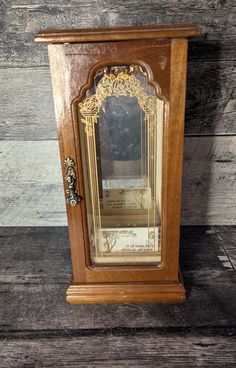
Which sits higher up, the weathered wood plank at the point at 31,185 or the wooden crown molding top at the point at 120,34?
the wooden crown molding top at the point at 120,34

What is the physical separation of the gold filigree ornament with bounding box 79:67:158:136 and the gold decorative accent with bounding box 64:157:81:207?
0.23ft

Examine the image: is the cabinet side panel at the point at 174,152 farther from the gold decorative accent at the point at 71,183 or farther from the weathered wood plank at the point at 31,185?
the weathered wood plank at the point at 31,185

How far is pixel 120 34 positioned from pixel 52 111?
0.37m

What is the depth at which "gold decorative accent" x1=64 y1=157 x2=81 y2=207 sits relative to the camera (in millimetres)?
621

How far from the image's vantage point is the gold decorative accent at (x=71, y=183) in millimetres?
621

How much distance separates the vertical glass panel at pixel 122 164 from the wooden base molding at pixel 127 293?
47 millimetres

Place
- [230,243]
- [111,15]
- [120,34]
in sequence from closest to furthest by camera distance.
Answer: [120,34]
[111,15]
[230,243]

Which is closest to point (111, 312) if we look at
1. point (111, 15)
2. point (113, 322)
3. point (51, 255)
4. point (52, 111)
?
point (113, 322)

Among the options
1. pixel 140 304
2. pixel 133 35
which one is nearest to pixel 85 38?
pixel 133 35

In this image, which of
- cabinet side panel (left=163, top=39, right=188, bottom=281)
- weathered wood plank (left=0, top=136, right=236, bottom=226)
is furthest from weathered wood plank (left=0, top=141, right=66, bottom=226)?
cabinet side panel (left=163, top=39, right=188, bottom=281)

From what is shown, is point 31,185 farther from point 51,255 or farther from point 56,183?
point 51,255

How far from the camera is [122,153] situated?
0.65 metres

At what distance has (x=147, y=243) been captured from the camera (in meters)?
0.69

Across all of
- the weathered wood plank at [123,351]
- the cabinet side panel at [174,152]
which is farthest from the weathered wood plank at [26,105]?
the weathered wood plank at [123,351]
